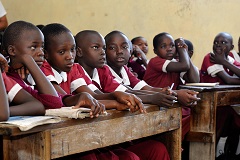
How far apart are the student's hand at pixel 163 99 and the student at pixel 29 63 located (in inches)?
20.2

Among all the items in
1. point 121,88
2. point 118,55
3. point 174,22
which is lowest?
point 121,88

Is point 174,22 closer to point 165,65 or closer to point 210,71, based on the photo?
point 210,71

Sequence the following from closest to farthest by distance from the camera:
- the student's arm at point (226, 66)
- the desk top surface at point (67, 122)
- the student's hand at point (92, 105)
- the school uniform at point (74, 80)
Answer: the desk top surface at point (67, 122) → the student's hand at point (92, 105) → the school uniform at point (74, 80) → the student's arm at point (226, 66)

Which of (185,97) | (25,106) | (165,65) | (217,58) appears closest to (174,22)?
(217,58)

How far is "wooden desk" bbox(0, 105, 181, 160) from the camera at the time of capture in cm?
191

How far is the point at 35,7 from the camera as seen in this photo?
523 cm

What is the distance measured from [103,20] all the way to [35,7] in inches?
31.9

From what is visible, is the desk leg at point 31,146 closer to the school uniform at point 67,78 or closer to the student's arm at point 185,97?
the school uniform at point 67,78

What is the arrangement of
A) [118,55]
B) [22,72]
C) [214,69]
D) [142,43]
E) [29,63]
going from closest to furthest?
[29,63], [22,72], [118,55], [214,69], [142,43]

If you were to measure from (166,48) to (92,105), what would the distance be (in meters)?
2.35

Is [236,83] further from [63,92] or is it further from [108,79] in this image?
[63,92]

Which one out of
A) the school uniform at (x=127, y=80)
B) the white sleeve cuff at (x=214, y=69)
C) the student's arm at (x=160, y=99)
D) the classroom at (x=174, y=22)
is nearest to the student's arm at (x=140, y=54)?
the classroom at (x=174, y=22)

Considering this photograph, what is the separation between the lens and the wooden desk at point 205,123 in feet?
11.2

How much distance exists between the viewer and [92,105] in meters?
2.13
